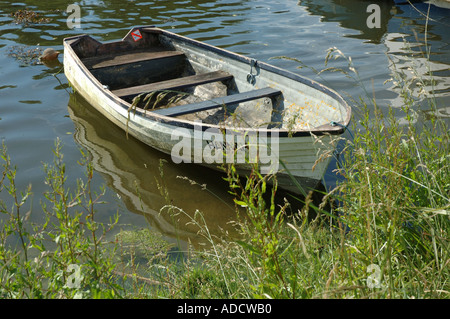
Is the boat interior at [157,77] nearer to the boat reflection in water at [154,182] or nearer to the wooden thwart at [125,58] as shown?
the wooden thwart at [125,58]

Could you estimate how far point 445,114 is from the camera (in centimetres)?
705

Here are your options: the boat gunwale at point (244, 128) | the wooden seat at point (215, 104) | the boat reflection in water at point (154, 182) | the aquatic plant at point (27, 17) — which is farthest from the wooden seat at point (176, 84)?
the aquatic plant at point (27, 17)

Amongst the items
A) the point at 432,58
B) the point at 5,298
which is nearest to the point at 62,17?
the point at 432,58

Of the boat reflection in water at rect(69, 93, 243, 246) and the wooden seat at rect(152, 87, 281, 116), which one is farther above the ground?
the wooden seat at rect(152, 87, 281, 116)

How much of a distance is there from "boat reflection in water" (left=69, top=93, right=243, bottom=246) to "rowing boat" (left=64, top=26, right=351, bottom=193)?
0.23 meters

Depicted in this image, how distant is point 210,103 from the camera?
6117 millimetres

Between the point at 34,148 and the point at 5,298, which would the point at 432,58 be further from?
the point at 5,298

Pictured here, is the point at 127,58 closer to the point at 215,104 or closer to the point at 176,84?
the point at 176,84

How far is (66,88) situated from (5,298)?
6.95 m

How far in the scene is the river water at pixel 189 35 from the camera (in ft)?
18.6

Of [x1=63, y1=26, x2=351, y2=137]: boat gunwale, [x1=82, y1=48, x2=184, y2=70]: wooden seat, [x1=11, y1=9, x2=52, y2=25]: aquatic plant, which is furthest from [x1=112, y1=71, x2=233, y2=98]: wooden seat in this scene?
[x1=11, y1=9, x2=52, y2=25]: aquatic plant

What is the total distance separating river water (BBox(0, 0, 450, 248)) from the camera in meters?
5.66

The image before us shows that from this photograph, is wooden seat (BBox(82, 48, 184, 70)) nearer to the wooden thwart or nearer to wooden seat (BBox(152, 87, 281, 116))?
the wooden thwart

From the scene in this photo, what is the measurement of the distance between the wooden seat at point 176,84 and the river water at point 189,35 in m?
0.63
